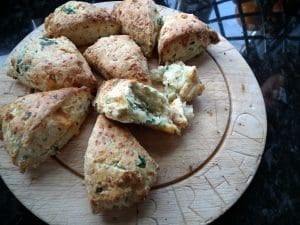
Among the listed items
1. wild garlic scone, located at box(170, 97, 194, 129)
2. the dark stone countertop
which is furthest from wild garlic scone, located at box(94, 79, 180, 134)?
the dark stone countertop

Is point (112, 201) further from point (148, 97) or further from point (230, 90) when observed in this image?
point (230, 90)

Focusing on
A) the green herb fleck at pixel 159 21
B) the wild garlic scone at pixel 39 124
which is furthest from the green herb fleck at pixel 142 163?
the green herb fleck at pixel 159 21

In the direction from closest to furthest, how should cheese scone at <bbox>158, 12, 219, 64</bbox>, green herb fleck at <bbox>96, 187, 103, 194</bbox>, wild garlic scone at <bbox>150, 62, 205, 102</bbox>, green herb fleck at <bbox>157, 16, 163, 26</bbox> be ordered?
1. green herb fleck at <bbox>96, 187, 103, 194</bbox>
2. wild garlic scone at <bbox>150, 62, 205, 102</bbox>
3. cheese scone at <bbox>158, 12, 219, 64</bbox>
4. green herb fleck at <bbox>157, 16, 163, 26</bbox>

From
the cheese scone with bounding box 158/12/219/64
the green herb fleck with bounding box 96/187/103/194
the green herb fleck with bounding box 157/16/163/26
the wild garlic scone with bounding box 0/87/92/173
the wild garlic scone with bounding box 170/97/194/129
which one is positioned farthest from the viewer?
the green herb fleck with bounding box 157/16/163/26

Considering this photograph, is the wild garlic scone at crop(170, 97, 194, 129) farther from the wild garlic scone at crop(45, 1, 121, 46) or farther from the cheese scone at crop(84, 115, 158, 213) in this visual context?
the wild garlic scone at crop(45, 1, 121, 46)

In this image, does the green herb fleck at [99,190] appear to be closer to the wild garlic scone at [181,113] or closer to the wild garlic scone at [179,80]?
the wild garlic scone at [181,113]

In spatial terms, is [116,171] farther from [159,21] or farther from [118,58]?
[159,21]
